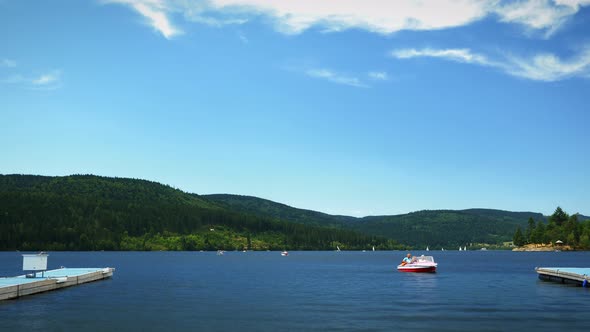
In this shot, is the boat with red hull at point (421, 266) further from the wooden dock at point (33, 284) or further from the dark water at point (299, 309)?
the wooden dock at point (33, 284)

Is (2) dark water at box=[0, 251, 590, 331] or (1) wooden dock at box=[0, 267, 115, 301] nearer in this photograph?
(2) dark water at box=[0, 251, 590, 331]

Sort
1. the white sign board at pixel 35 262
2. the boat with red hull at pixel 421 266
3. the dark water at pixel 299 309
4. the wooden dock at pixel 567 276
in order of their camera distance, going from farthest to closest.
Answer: the boat with red hull at pixel 421 266, the wooden dock at pixel 567 276, the white sign board at pixel 35 262, the dark water at pixel 299 309

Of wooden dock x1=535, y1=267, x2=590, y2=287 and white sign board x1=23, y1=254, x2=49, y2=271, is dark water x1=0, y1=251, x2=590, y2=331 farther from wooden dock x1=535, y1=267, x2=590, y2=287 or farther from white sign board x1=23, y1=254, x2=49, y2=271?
white sign board x1=23, y1=254, x2=49, y2=271

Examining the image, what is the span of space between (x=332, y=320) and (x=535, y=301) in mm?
29120

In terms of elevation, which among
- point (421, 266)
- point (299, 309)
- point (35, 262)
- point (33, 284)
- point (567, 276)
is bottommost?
point (299, 309)

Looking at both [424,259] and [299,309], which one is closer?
[299,309]

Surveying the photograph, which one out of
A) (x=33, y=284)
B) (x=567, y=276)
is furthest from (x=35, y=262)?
(x=567, y=276)

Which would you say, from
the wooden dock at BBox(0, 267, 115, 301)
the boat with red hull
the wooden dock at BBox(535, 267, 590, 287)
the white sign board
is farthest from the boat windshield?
the white sign board

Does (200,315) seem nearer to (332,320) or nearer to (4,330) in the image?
(332,320)

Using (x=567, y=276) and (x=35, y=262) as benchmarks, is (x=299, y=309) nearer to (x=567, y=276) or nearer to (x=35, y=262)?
(x=35, y=262)

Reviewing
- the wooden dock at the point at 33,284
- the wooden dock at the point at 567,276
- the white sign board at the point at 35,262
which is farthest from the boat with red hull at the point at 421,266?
the white sign board at the point at 35,262

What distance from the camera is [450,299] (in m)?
70.2

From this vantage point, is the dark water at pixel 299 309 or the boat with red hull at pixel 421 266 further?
the boat with red hull at pixel 421 266

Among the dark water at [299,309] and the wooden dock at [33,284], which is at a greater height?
the wooden dock at [33,284]
